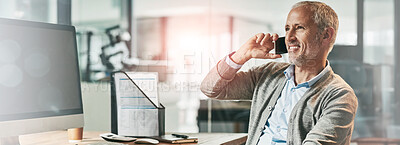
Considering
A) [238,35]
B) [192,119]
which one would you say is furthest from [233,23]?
[192,119]

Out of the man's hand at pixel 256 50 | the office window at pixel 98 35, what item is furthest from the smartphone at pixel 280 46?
the office window at pixel 98 35

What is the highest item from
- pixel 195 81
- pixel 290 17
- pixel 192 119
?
pixel 290 17

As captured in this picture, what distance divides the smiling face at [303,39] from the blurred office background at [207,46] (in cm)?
152

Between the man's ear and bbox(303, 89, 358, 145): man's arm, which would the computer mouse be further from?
the man's ear

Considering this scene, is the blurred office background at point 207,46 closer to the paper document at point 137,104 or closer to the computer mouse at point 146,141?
the paper document at point 137,104

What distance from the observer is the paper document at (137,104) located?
1.83 metres

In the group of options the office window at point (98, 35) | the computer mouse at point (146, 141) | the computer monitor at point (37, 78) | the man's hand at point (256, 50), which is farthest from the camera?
the office window at point (98, 35)

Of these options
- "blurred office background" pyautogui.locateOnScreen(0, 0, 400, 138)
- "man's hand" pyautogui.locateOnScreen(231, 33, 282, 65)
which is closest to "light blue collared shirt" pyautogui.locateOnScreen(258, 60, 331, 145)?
"man's hand" pyautogui.locateOnScreen(231, 33, 282, 65)

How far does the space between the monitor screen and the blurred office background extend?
1.66 metres

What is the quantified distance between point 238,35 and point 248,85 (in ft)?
5.14

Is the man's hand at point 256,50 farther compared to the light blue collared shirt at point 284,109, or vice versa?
the man's hand at point 256,50

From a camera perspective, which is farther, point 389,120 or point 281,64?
point 389,120

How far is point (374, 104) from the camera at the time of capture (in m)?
3.44

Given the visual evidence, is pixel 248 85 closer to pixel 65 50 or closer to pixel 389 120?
pixel 65 50
